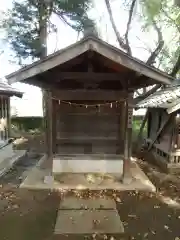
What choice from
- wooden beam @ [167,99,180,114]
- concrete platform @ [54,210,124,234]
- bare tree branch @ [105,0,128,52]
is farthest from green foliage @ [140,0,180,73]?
concrete platform @ [54,210,124,234]

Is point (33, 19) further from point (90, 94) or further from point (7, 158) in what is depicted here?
point (90, 94)

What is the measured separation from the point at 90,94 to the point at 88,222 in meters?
3.54

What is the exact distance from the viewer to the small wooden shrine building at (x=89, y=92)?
18.3 ft

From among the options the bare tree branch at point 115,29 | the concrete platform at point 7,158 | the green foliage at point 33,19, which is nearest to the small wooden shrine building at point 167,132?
the bare tree branch at point 115,29

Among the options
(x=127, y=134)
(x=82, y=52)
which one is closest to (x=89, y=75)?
(x=82, y=52)

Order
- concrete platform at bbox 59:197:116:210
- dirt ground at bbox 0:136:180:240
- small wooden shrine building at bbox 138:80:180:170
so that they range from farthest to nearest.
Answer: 1. small wooden shrine building at bbox 138:80:180:170
2. concrete platform at bbox 59:197:116:210
3. dirt ground at bbox 0:136:180:240

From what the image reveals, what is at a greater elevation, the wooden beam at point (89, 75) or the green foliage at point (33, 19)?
the green foliage at point (33, 19)

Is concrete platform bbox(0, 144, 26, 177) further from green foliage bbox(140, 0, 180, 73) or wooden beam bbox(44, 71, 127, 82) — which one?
green foliage bbox(140, 0, 180, 73)

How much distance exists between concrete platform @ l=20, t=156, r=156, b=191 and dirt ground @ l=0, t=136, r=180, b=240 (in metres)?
0.26

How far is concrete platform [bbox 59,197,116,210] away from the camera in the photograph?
17.6 feet

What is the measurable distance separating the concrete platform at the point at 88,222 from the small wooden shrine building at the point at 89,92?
1.85m

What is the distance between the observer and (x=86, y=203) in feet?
18.2

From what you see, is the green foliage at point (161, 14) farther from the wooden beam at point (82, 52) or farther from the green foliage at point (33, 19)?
the wooden beam at point (82, 52)

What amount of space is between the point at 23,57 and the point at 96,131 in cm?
825
